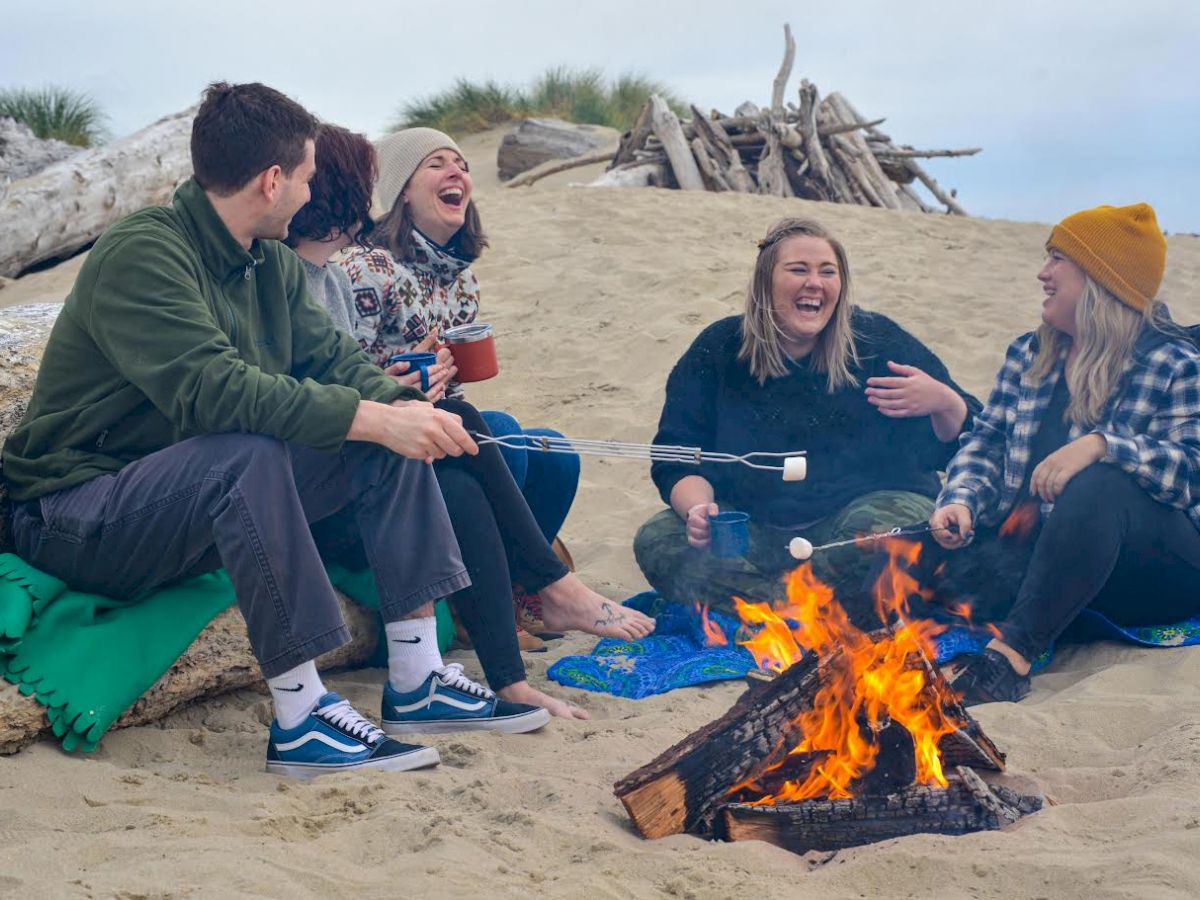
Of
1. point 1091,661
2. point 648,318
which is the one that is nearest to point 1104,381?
point 1091,661

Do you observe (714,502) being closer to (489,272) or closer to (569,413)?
(569,413)

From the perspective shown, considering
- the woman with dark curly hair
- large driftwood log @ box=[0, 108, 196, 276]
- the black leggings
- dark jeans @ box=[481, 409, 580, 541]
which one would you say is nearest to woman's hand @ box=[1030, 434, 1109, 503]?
the woman with dark curly hair

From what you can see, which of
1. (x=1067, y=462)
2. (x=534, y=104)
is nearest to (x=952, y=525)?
(x=1067, y=462)

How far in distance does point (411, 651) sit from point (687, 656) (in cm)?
107

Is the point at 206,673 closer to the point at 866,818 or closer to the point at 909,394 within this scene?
the point at 866,818

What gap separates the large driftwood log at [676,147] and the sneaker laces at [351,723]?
9.82 meters

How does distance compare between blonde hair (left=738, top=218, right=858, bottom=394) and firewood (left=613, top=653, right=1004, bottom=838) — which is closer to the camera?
firewood (left=613, top=653, right=1004, bottom=838)

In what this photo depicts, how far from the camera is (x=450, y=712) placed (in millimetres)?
3516

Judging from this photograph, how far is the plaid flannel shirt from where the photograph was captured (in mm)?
3873

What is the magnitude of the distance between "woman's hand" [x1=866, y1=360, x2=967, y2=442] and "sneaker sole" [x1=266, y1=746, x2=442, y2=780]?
2.09m

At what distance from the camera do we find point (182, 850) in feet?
8.54

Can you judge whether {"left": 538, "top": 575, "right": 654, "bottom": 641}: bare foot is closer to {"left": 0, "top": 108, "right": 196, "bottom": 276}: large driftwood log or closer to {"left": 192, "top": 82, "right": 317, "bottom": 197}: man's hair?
{"left": 192, "top": 82, "right": 317, "bottom": 197}: man's hair

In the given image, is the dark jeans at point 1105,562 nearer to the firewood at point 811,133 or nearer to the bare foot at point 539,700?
the bare foot at point 539,700

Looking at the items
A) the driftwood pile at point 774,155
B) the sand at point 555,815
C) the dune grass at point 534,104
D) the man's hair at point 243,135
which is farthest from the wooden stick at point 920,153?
the man's hair at point 243,135
